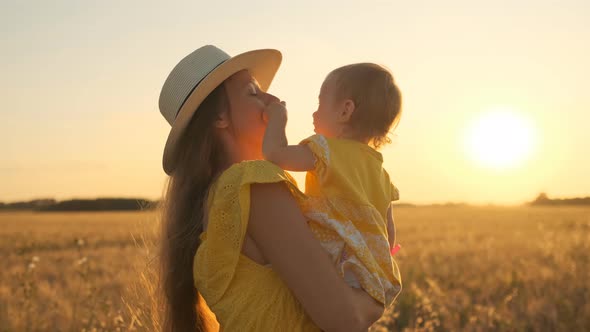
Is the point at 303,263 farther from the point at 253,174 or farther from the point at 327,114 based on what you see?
the point at 327,114

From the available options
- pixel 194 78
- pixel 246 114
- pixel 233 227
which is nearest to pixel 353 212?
pixel 233 227

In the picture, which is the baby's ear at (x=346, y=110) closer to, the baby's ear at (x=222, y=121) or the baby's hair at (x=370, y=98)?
the baby's hair at (x=370, y=98)

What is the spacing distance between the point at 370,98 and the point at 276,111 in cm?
56

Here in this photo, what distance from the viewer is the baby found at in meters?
2.42

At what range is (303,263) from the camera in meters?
2.29

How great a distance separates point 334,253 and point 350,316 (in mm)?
235

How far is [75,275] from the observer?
30.7ft

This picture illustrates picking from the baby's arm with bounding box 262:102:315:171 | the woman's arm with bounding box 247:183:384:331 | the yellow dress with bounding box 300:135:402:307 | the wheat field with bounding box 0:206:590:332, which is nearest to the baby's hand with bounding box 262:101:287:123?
the baby's arm with bounding box 262:102:315:171

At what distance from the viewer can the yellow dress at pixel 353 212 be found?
94.9 inches

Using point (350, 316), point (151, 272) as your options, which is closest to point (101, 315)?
point (151, 272)

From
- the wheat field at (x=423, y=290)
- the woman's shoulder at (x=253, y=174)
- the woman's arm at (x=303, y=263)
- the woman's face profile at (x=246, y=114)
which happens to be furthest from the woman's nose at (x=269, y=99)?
the wheat field at (x=423, y=290)

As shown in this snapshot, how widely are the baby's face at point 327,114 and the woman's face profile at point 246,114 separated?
14.1 inches

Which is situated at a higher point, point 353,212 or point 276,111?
point 276,111

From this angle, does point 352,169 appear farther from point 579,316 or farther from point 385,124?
point 579,316
